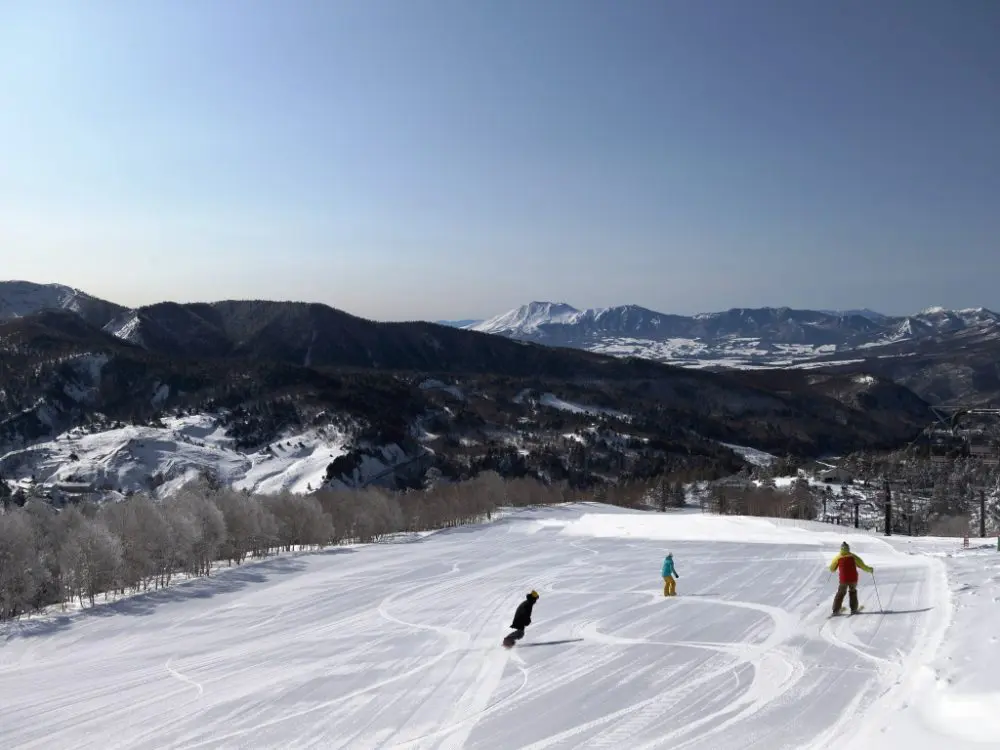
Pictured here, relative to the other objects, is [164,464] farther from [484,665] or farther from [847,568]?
[847,568]

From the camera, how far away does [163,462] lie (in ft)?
604

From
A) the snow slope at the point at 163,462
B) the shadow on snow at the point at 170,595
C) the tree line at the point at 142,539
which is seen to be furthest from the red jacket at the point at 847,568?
the snow slope at the point at 163,462

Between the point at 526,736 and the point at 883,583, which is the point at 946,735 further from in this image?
the point at 883,583

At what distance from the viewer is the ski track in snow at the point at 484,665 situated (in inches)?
528

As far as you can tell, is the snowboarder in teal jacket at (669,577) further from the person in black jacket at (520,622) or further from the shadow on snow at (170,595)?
the shadow on snow at (170,595)

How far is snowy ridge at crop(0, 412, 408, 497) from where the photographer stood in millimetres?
174625

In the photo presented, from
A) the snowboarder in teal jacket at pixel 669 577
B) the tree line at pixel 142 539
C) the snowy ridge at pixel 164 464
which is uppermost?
the snowboarder in teal jacket at pixel 669 577

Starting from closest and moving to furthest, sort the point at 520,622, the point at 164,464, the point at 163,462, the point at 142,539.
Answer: the point at 520,622, the point at 142,539, the point at 164,464, the point at 163,462

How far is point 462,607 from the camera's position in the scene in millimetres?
26141

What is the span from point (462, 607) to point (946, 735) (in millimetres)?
17444

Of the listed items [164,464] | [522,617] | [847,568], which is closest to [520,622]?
[522,617]

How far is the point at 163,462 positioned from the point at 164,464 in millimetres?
1256

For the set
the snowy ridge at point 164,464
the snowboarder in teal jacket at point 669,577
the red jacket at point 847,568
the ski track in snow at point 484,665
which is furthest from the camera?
the snowy ridge at point 164,464

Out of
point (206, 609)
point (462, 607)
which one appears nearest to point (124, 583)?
point (206, 609)
